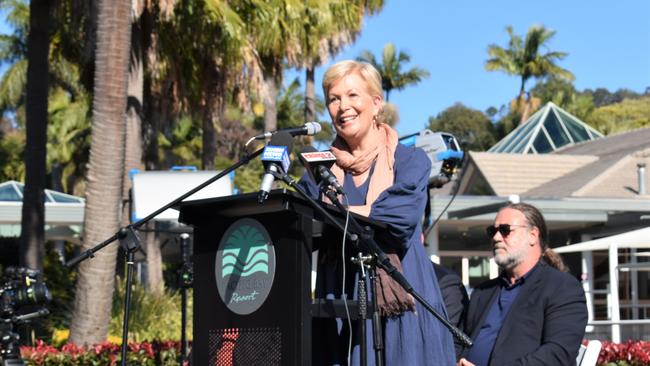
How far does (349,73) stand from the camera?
4.05m

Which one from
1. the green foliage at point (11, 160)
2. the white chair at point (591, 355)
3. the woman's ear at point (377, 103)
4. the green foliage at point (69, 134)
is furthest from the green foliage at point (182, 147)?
the woman's ear at point (377, 103)

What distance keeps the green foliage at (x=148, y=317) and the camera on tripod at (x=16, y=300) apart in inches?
179

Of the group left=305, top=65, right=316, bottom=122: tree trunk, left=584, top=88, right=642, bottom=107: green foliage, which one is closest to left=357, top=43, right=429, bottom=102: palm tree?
left=305, top=65, right=316, bottom=122: tree trunk

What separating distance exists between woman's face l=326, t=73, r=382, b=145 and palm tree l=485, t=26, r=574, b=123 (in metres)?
55.2

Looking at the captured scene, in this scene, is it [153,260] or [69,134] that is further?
[69,134]

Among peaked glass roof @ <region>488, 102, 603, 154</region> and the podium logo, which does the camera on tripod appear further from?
peaked glass roof @ <region>488, 102, 603, 154</region>

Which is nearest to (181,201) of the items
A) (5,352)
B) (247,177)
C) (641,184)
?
(5,352)

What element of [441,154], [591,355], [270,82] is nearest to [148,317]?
[441,154]

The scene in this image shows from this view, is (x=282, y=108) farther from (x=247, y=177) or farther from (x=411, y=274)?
(x=411, y=274)

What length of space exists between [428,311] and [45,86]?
12360 mm

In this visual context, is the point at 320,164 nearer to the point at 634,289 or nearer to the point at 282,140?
the point at 282,140

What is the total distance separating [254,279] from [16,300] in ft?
19.7

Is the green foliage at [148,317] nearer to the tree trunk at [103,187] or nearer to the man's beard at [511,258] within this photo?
the tree trunk at [103,187]

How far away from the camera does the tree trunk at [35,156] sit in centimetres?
1481
